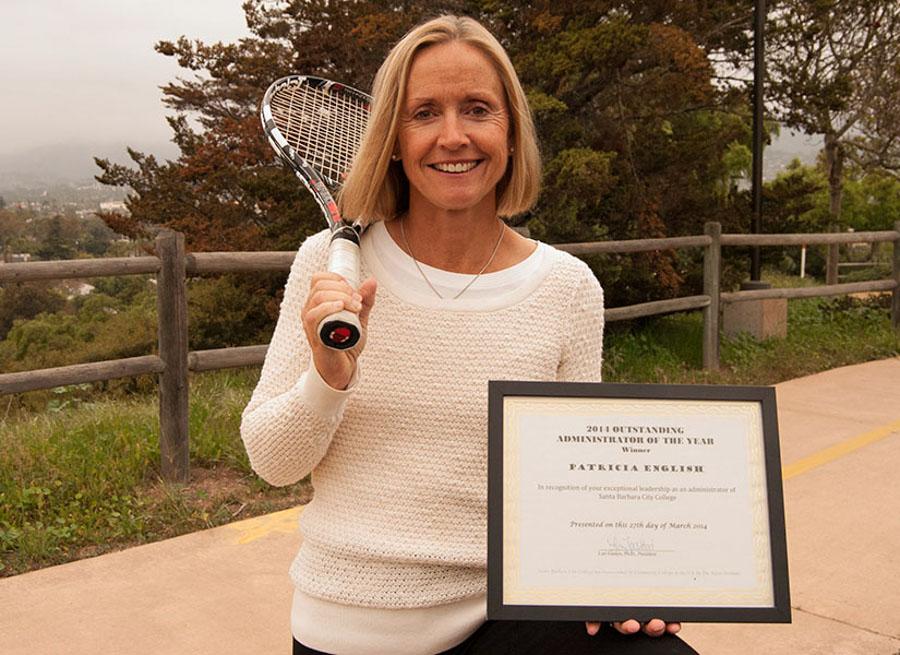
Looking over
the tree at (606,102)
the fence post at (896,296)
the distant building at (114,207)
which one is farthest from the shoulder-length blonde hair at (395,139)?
the distant building at (114,207)

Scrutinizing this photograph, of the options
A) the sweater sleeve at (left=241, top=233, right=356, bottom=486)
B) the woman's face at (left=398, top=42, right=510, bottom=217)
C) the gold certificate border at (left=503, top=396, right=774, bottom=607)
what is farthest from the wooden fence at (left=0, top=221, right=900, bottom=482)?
the gold certificate border at (left=503, top=396, right=774, bottom=607)

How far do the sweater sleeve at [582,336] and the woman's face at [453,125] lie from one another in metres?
0.29

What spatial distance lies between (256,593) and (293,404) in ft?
6.92

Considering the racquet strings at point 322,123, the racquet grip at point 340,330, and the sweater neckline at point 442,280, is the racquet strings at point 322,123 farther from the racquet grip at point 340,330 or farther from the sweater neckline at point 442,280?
the racquet grip at point 340,330

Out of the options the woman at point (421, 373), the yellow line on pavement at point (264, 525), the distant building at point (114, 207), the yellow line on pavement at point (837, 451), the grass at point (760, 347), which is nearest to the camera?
the woman at point (421, 373)

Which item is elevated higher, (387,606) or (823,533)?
(387,606)

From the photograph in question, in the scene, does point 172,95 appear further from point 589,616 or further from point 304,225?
point 589,616

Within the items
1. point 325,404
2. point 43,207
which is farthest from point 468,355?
point 43,207

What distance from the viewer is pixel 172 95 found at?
58.8 feet

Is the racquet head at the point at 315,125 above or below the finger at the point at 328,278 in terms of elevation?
above

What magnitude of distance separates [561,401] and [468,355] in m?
0.32

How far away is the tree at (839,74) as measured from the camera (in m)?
12.2

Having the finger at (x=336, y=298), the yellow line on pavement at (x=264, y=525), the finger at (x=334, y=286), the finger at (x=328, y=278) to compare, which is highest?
the finger at (x=328, y=278)

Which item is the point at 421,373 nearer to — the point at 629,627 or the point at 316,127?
the point at 629,627
